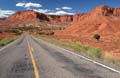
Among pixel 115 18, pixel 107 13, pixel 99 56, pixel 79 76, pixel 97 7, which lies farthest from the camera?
pixel 97 7

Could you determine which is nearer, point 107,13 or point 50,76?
point 50,76

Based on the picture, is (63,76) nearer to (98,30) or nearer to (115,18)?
(98,30)

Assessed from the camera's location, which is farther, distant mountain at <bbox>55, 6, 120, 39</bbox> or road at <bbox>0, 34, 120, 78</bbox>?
distant mountain at <bbox>55, 6, 120, 39</bbox>

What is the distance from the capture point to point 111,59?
52.4 feet

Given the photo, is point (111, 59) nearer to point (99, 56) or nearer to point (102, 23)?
point (99, 56)

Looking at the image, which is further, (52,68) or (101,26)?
(101,26)

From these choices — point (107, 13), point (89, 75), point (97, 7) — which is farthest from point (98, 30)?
point (89, 75)

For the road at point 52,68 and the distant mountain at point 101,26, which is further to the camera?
the distant mountain at point 101,26

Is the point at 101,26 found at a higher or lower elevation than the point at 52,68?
lower

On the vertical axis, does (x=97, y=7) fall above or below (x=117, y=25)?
above

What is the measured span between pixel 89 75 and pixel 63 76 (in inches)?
42.2

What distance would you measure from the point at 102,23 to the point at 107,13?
73.5 feet

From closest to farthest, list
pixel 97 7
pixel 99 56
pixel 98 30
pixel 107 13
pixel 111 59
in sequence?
pixel 111 59
pixel 99 56
pixel 98 30
pixel 107 13
pixel 97 7

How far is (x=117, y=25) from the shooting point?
4653 inches
